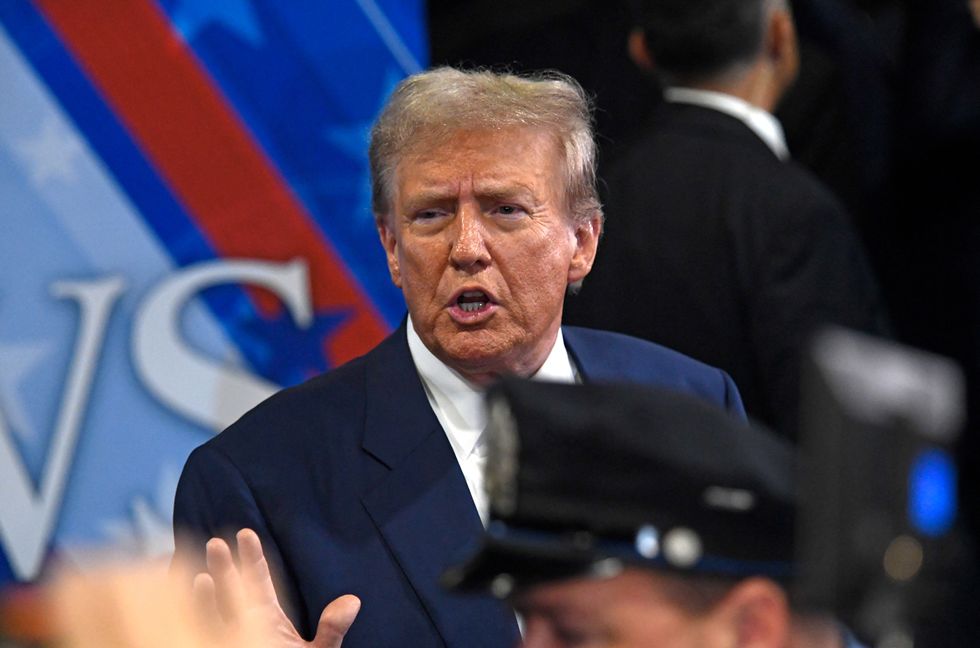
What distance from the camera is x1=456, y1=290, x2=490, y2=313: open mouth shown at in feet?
9.93

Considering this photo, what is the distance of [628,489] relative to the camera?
6.44 feet

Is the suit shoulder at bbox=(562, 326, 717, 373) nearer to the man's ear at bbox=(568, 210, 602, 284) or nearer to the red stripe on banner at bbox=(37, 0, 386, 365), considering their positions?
the man's ear at bbox=(568, 210, 602, 284)

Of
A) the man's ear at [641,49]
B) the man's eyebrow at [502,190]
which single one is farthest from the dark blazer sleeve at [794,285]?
the man's eyebrow at [502,190]

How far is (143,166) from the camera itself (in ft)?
13.1

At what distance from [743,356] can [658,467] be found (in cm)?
189

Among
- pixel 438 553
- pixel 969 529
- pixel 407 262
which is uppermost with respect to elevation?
pixel 407 262

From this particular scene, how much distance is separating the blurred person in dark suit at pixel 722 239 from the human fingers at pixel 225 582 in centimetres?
157

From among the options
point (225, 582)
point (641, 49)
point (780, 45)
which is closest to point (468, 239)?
point (225, 582)

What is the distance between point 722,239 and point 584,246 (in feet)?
2.15

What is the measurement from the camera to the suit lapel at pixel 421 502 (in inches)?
109

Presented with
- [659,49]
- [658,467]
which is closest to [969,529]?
[659,49]

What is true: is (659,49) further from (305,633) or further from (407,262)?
(305,633)

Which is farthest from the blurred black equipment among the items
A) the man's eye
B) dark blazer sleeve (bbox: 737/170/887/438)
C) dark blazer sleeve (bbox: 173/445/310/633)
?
dark blazer sleeve (bbox: 737/170/887/438)

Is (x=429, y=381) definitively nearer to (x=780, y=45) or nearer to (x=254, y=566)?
(x=254, y=566)
